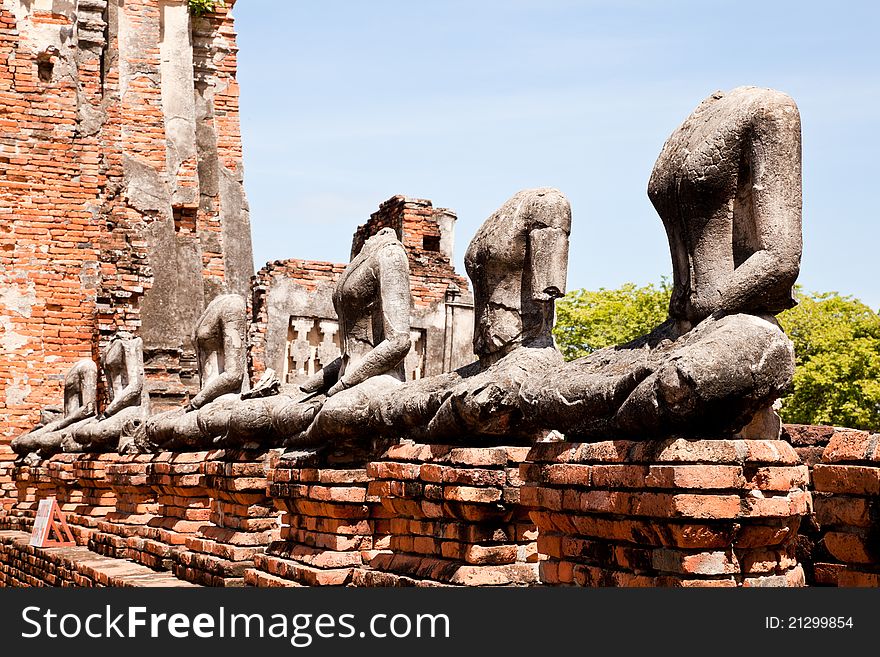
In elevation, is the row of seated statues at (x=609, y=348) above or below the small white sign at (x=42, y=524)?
above

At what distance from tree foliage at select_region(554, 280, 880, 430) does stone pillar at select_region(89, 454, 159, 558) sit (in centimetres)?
1410

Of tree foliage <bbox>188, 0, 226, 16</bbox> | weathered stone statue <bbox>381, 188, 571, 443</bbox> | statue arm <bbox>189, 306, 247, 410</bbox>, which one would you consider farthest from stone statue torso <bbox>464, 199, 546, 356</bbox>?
tree foliage <bbox>188, 0, 226, 16</bbox>

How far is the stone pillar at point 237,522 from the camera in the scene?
22.7 ft

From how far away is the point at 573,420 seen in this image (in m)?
3.92

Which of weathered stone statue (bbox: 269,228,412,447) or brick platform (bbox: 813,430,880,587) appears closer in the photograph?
brick platform (bbox: 813,430,880,587)

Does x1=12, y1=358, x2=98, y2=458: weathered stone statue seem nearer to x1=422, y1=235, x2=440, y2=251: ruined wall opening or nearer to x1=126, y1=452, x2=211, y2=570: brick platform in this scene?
x1=126, y1=452, x2=211, y2=570: brick platform

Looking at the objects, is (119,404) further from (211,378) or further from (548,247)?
(548,247)

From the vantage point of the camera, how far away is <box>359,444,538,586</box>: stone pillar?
14.4ft

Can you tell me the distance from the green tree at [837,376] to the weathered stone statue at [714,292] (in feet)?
63.7

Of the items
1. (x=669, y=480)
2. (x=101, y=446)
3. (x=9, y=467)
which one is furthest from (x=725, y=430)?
(x=9, y=467)

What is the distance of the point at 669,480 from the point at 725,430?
0.27m

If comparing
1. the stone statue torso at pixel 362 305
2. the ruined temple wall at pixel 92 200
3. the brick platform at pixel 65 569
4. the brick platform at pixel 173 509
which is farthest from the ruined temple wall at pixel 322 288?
the stone statue torso at pixel 362 305

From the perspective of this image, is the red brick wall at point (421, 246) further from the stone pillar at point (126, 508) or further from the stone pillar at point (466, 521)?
the stone pillar at point (466, 521)

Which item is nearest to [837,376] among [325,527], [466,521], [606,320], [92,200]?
[606,320]
